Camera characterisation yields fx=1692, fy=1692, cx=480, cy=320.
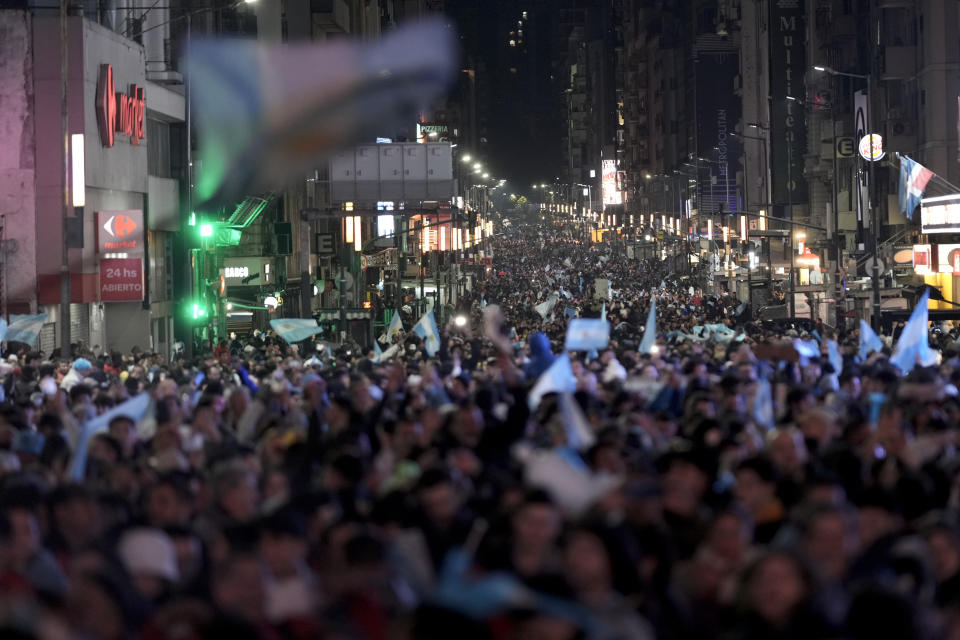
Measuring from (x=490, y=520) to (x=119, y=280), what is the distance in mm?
31664

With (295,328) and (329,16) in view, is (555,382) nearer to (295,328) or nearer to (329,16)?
(295,328)

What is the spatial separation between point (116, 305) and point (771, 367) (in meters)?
26.9

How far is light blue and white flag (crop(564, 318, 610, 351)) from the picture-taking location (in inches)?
828

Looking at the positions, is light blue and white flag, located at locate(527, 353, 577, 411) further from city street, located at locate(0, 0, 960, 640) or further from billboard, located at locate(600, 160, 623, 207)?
billboard, located at locate(600, 160, 623, 207)

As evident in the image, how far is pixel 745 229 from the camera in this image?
249 feet

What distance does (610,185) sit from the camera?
192 meters

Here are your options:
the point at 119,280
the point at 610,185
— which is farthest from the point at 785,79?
the point at 610,185

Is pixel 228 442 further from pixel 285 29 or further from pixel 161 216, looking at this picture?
pixel 285 29

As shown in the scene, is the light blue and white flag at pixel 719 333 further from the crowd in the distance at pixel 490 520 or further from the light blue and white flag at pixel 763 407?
the light blue and white flag at pixel 763 407

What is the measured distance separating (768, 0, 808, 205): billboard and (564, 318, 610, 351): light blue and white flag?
62.7m

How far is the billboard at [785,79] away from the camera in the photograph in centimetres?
8325

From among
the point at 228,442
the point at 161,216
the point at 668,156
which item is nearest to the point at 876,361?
the point at 228,442

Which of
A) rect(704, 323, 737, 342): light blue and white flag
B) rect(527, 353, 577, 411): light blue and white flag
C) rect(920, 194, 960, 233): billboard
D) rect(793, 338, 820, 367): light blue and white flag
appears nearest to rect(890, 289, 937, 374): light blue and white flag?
rect(793, 338, 820, 367): light blue and white flag

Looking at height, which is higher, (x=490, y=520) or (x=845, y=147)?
(x=845, y=147)
